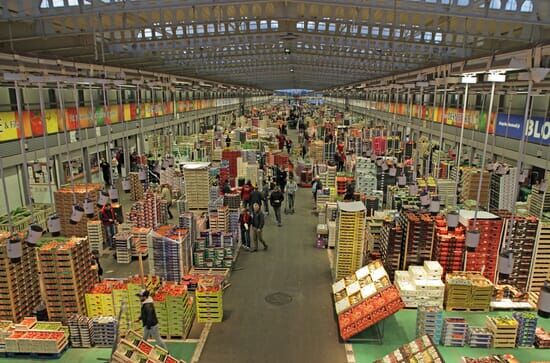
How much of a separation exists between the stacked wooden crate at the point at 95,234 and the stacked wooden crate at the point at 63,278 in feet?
12.9

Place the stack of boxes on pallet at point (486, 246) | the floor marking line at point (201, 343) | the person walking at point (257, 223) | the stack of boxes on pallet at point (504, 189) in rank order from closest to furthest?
the floor marking line at point (201, 343) < the stack of boxes on pallet at point (486, 246) < the person walking at point (257, 223) < the stack of boxes on pallet at point (504, 189)

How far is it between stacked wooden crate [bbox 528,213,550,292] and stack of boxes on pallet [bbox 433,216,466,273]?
168 cm

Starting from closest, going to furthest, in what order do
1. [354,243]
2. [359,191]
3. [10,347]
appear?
[10,347] < [354,243] < [359,191]

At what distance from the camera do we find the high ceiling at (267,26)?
988 cm

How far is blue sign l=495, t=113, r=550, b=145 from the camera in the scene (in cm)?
1498

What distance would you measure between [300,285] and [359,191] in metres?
6.95

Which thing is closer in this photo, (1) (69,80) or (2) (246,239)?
(1) (69,80)

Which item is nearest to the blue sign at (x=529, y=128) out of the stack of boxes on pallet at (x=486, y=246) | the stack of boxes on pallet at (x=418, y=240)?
the stack of boxes on pallet at (x=486, y=246)

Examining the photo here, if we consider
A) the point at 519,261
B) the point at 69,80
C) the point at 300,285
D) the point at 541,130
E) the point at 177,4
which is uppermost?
the point at 177,4

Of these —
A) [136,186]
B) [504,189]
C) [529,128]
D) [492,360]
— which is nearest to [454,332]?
[492,360]

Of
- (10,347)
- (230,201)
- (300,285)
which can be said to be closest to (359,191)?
(230,201)

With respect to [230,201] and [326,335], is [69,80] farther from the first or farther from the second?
[326,335]

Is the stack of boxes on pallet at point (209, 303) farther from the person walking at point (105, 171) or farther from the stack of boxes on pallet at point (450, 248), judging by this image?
the person walking at point (105, 171)

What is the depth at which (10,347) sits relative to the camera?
815 cm
